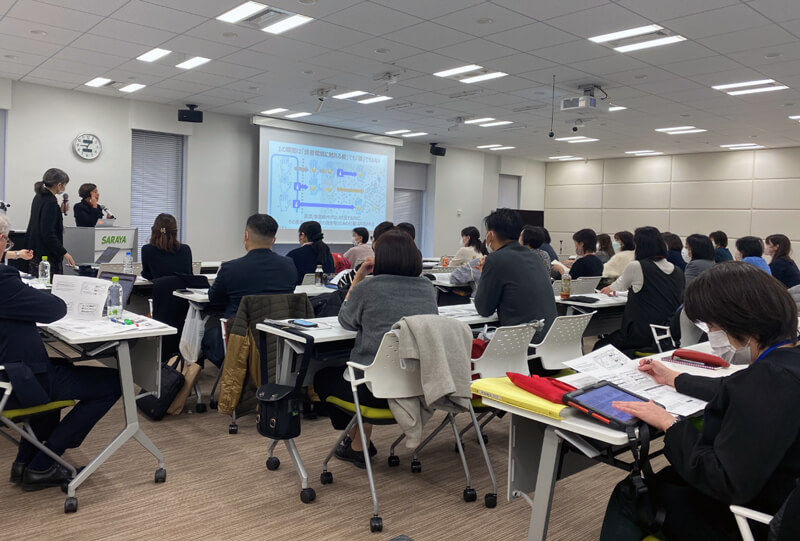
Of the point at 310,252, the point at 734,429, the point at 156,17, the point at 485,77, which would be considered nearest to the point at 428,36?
the point at 485,77

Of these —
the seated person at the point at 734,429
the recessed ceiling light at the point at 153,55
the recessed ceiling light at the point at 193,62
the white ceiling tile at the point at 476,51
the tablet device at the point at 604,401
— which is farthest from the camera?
the recessed ceiling light at the point at 193,62

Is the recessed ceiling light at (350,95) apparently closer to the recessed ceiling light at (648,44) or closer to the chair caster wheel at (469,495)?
the recessed ceiling light at (648,44)

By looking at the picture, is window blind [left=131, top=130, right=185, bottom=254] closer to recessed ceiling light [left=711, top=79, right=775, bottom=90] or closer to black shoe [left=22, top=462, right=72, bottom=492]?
black shoe [left=22, top=462, right=72, bottom=492]

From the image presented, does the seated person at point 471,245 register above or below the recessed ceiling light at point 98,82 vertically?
below

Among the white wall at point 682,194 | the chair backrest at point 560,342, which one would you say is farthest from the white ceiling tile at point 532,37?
the white wall at point 682,194

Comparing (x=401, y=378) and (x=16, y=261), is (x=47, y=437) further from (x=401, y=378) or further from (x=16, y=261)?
(x=16, y=261)

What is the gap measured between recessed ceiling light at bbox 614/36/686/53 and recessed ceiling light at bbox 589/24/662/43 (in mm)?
255

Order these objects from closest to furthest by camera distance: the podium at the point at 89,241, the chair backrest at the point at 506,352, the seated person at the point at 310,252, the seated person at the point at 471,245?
the chair backrest at the point at 506,352 < the seated person at the point at 310,252 < the podium at the point at 89,241 < the seated person at the point at 471,245

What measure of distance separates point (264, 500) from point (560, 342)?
194cm

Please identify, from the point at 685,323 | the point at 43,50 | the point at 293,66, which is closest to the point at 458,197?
the point at 293,66

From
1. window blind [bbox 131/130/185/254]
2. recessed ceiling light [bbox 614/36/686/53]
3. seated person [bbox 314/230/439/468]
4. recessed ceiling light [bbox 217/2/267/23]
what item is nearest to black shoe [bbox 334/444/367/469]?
seated person [bbox 314/230/439/468]

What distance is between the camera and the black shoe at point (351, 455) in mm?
3416

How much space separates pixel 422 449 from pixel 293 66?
17.2 feet

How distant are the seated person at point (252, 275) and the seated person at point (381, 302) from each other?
1016 millimetres
